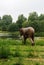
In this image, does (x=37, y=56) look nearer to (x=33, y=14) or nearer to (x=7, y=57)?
(x=7, y=57)

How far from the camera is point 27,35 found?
22078mm

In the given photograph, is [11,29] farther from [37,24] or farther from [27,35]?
[27,35]

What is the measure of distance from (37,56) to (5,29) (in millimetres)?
71738

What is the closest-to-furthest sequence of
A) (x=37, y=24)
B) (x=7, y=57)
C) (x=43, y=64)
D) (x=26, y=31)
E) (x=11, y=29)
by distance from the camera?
(x=43, y=64) < (x=7, y=57) < (x=26, y=31) < (x=37, y=24) < (x=11, y=29)

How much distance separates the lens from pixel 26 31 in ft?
70.9

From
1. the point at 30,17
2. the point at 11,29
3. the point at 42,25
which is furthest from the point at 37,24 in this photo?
the point at 30,17

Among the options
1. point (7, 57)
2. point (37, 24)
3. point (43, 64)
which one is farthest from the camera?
point (37, 24)

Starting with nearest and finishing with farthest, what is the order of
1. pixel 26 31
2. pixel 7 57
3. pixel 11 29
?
pixel 7 57 < pixel 26 31 < pixel 11 29

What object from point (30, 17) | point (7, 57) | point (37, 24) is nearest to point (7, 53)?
point (7, 57)

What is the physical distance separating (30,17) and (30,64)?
239 feet

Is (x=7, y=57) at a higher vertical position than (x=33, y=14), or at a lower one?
lower

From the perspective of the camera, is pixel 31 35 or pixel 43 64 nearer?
pixel 43 64

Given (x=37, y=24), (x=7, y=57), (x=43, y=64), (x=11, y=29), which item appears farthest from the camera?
(x=11, y=29)

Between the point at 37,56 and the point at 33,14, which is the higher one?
the point at 33,14
